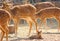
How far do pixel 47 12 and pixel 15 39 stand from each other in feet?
8.67

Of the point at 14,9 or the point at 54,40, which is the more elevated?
the point at 14,9

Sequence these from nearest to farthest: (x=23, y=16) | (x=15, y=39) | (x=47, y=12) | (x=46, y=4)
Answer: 1. (x=15, y=39)
2. (x=23, y=16)
3. (x=47, y=12)
4. (x=46, y=4)

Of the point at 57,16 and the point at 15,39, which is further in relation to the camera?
the point at 57,16

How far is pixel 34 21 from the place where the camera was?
1205 centimetres

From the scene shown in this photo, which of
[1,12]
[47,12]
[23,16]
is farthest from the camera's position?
[47,12]

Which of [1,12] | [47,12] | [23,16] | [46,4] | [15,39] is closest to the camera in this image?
[1,12]

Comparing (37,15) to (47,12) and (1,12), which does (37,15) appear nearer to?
(47,12)

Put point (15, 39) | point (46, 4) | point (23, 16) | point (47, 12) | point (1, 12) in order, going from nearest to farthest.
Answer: point (1, 12) < point (15, 39) < point (23, 16) < point (47, 12) < point (46, 4)

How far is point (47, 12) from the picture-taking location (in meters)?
12.8

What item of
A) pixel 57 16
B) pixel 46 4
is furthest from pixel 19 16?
pixel 46 4

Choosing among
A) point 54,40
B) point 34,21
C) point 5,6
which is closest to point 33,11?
point 34,21

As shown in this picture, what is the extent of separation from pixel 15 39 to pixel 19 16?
60.0 inches

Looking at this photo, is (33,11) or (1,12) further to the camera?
(33,11)

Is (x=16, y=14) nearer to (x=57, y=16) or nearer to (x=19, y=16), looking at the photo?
(x=19, y=16)
